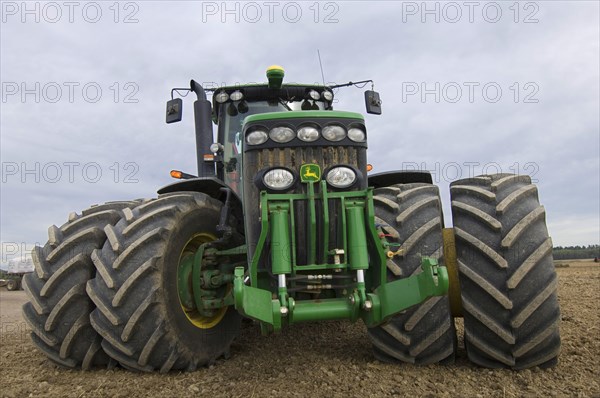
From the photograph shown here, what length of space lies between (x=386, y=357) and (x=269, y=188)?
1600mm

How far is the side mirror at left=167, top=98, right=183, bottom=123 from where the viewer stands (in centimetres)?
534

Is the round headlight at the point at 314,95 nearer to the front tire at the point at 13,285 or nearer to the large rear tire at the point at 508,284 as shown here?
the large rear tire at the point at 508,284

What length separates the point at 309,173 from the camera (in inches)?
136

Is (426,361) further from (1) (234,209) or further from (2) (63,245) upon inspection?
(2) (63,245)

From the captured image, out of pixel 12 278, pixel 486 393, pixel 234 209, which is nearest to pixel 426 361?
pixel 486 393

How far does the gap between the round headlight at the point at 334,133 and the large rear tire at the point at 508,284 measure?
1.11 m

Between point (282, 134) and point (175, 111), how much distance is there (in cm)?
227

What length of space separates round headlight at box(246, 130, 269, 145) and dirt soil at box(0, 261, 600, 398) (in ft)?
5.64

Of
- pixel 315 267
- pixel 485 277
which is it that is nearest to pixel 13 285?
pixel 315 267

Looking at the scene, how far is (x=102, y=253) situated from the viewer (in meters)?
3.78

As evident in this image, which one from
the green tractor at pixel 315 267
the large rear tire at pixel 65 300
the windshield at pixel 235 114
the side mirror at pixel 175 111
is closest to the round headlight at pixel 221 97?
the windshield at pixel 235 114

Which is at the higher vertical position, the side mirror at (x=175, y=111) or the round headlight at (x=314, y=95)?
the round headlight at (x=314, y=95)

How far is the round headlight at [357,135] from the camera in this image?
3594mm

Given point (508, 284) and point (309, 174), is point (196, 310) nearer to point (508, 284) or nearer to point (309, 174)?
point (309, 174)
